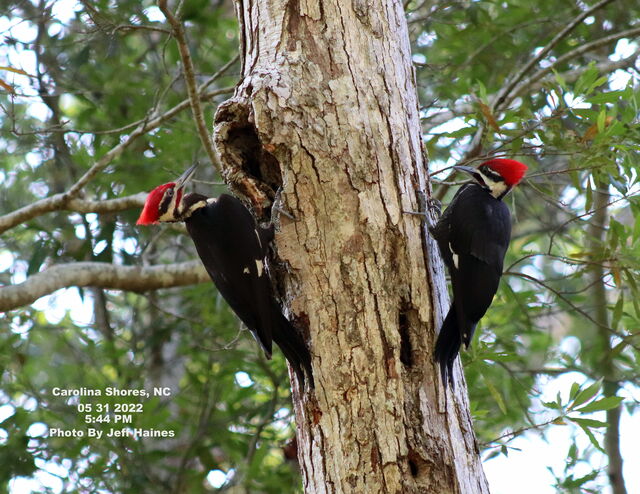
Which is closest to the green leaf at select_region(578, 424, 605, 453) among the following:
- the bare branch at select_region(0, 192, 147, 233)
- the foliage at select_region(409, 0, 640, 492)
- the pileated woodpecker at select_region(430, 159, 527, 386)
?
the foliage at select_region(409, 0, 640, 492)

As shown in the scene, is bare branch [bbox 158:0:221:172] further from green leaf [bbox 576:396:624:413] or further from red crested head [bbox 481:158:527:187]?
green leaf [bbox 576:396:624:413]

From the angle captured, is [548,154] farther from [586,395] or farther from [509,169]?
[586,395]

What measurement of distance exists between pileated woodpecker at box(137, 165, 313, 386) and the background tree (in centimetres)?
54

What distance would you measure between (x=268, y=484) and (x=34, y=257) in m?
1.74

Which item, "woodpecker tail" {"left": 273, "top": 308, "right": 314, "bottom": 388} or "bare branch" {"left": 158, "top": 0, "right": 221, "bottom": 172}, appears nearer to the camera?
"woodpecker tail" {"left": 273, "top": 308, "right": 314, "bottom": 388}

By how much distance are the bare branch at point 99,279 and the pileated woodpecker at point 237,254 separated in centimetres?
68

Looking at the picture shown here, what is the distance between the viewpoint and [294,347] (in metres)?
2.30

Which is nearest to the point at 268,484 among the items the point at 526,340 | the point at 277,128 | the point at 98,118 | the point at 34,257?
the point at 34,257

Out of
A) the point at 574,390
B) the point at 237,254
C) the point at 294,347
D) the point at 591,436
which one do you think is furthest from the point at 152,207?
the point at 591,436

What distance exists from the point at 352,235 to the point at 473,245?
65 cm

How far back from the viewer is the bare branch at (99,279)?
126 inches

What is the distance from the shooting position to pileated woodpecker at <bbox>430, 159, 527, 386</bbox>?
7.46 ft

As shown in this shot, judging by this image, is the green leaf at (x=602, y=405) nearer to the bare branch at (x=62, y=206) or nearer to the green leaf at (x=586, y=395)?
the green leaf at (x=586, y=395)

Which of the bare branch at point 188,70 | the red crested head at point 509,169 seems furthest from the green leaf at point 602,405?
the bare branch at point 188,70
